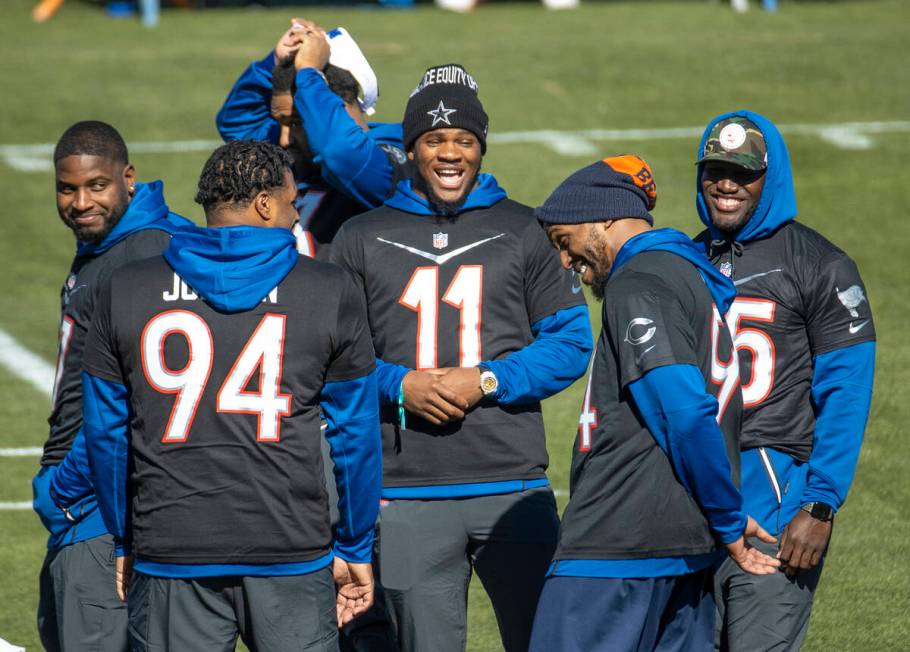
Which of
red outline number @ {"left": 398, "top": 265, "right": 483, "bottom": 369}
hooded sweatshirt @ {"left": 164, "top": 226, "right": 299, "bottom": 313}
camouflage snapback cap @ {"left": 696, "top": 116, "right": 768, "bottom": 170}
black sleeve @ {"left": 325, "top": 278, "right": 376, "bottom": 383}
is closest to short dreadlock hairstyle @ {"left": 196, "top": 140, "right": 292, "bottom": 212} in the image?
hooded sweatshirt @ {"left": 164, "top": 226, "right": 299, "bottom": 313}

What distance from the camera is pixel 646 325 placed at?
4641 mm

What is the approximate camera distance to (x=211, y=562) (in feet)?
15.3

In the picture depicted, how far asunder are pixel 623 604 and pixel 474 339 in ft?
4.48

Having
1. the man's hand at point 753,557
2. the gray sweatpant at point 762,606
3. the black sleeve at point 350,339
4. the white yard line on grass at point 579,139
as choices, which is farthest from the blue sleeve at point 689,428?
the white yard line on grass at point 579,139

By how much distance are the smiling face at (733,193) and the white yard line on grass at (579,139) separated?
1016cm

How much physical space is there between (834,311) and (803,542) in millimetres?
838

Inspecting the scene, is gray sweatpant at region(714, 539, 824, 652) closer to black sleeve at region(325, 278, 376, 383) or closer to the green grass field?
black sleeve at region(325, 278, 376, 383)

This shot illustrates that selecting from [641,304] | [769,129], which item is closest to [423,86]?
[769,129]

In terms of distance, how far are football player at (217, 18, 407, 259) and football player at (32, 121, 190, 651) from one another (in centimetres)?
71

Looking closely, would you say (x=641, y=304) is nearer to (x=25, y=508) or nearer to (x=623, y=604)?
(x=623, y=604)

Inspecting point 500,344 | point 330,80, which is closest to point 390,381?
point 500,344

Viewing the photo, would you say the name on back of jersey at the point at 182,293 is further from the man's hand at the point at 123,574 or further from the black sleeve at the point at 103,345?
the man's hand at the point at 123,574

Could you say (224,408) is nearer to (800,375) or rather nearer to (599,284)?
(599,284)

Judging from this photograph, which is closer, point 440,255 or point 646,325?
point 646,325
